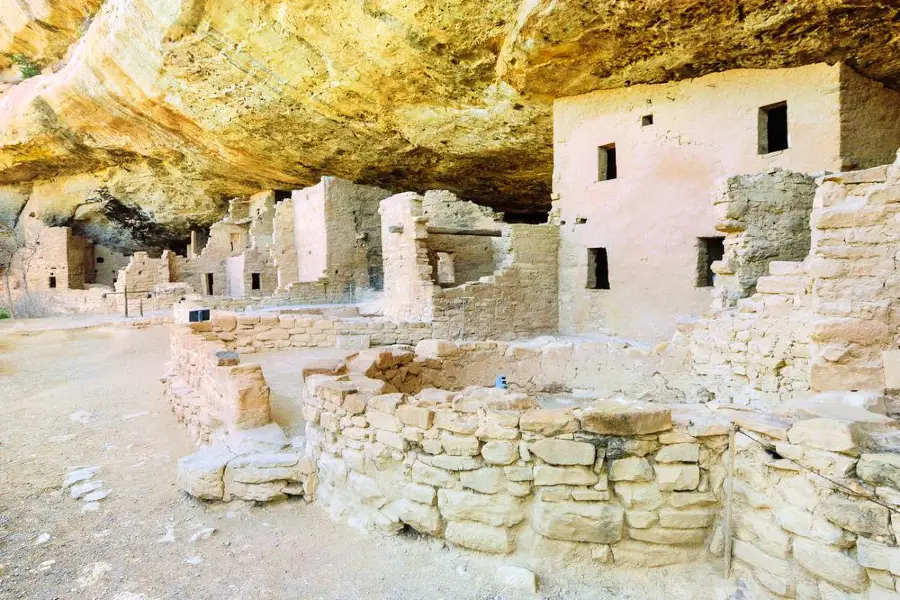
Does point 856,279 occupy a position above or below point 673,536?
above

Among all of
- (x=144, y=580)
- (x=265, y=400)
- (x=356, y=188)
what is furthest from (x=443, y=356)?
(x=356, y=188)

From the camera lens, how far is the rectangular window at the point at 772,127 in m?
7.38

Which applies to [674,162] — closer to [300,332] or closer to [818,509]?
[300,332]

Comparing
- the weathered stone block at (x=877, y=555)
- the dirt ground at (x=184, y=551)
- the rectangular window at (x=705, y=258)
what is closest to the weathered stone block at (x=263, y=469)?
the dirt ground at (x=184, y=551)

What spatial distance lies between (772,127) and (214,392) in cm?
865

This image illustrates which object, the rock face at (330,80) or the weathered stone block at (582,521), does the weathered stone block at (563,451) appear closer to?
the weathered stone block at (582,521)

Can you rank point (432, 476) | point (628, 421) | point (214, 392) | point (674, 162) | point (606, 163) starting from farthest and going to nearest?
point (606, 163) < point (674, 162) < point (214, 392) < point (432, 476) < point (628, 421)

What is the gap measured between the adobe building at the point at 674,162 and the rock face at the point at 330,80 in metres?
0.35

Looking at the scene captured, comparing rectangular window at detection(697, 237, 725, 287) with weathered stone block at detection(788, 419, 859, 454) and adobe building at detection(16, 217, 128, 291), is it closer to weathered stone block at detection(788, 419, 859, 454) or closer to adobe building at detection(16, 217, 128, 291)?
weathered stone block at detection(788, 419, 859, 454)

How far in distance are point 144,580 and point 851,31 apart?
893cm

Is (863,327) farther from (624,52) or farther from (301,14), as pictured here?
(301,14)

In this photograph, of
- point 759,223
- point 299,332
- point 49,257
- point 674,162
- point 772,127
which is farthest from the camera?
point 49,257

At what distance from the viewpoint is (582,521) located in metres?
2.59

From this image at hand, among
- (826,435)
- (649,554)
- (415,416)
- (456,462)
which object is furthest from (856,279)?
(415,416)
